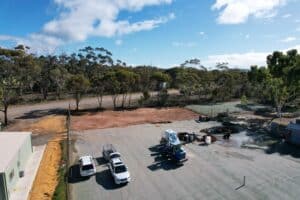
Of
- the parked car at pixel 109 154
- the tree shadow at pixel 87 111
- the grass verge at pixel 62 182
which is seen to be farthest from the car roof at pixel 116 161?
the tree shadow at pixel 87 111

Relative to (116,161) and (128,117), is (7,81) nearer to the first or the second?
(128,117)

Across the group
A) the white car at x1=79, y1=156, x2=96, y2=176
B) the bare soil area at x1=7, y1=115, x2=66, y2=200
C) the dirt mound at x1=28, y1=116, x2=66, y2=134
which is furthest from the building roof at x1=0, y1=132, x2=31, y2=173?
the dirt mound at x1=28, y1=116, x2=66, y2=134

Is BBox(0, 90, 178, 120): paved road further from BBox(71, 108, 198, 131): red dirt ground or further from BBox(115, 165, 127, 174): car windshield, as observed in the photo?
BBox(115, 165, 127, 174): car windshield

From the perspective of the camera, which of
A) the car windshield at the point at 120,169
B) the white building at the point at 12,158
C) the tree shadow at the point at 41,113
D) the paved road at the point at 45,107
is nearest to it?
the white building at the point at 12,158

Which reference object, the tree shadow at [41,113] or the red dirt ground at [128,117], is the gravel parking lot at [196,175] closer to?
the red dirt ground at [128,117]

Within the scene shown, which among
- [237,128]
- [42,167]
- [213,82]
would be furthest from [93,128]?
[213,82]

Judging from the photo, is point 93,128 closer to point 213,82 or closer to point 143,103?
point 143,103

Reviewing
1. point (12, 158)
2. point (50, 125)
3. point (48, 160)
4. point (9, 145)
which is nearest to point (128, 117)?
point (50, 125)
